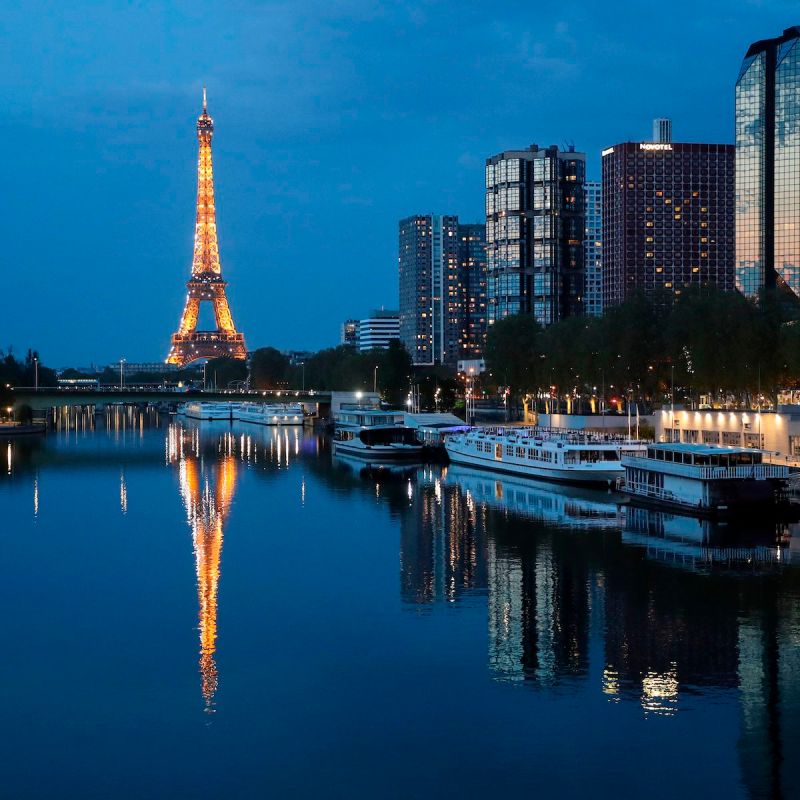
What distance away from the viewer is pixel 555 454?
2435 inches

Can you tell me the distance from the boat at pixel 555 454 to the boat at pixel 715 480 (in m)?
8.58

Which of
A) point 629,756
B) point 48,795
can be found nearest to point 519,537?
point 629,756

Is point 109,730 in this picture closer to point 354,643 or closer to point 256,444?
point 354,643

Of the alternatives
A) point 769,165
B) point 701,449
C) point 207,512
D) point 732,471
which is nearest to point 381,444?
point 207,512

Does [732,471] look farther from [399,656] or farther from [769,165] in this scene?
[769,165]

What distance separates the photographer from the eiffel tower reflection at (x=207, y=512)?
28031mm

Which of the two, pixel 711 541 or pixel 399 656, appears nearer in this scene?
pixel 399 656

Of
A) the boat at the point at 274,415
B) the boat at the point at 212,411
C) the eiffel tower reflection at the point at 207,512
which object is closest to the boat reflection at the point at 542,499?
the eiffel tower reflection at the point at 207,512

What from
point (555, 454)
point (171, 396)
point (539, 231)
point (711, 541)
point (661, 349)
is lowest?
point (711, 541)

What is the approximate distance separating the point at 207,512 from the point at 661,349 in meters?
38.1

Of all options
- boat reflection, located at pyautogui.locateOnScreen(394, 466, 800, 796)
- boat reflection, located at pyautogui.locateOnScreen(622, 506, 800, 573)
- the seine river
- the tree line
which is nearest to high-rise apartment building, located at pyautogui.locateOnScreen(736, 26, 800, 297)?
the tree line

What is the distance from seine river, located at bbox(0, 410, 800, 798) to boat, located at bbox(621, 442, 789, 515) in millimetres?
1563

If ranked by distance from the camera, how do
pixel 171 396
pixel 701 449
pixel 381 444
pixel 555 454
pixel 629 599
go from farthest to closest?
pixel 171 396, pixel 381 444, pixel 555 454, pixel 701 449, pixel 629 599

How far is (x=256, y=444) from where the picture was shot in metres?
101
